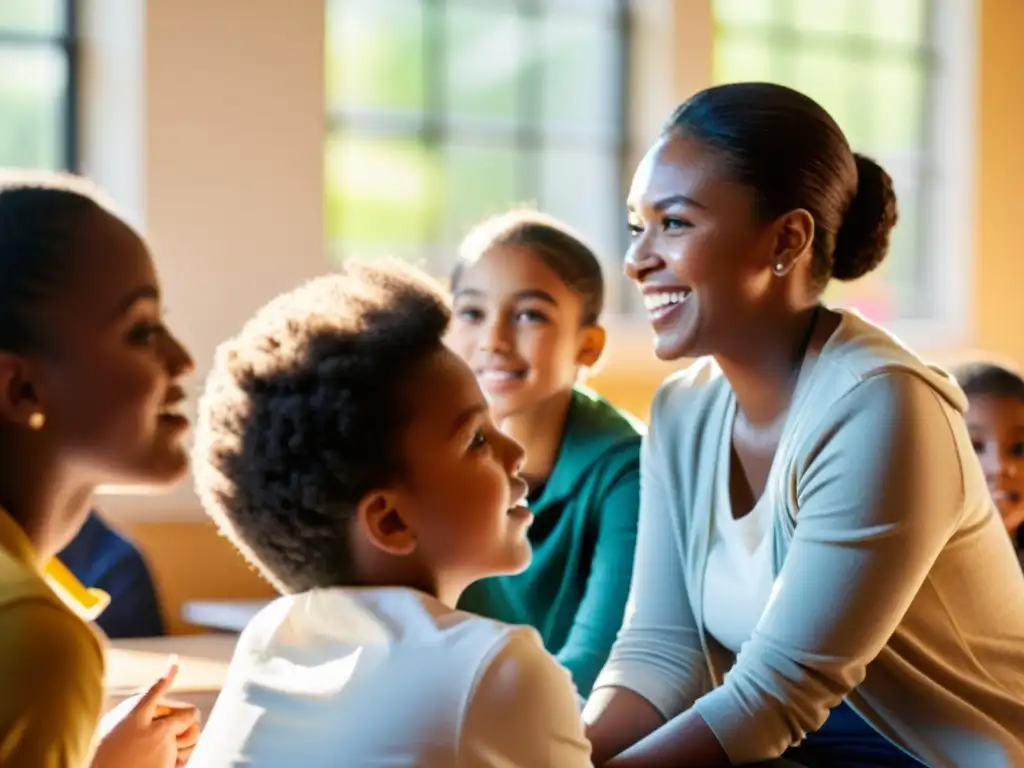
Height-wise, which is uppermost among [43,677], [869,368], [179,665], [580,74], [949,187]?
[580,74]

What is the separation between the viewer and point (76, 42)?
11.0ft

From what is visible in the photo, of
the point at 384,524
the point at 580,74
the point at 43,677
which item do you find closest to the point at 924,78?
the point at 580,74

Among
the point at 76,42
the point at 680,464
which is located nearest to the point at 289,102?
the point at 76,42

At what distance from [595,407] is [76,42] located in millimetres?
1727

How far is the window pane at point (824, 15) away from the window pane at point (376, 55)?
1.49 meters

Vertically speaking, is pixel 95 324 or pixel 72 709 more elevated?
pixel 95 324

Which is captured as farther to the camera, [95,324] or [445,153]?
[445,153]

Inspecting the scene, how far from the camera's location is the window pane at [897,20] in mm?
5090

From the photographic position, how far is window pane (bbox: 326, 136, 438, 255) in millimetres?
3830

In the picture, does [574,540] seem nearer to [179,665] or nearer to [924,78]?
[179,665]

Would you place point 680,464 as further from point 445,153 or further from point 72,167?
point 445,153

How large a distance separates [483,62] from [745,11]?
1.01 m

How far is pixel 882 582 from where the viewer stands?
1.55m

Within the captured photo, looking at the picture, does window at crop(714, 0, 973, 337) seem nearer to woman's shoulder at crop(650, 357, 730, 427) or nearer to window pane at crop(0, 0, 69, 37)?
window pane at crop(0, 0, 69, 37)
